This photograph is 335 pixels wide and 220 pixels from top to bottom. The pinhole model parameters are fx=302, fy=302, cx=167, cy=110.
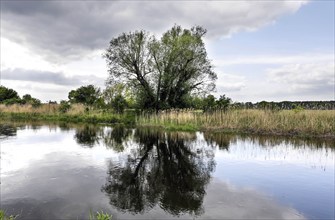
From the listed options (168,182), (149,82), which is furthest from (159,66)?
(168,182)

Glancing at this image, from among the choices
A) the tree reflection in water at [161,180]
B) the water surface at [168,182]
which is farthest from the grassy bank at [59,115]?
the tree reflection in water at [161,180]

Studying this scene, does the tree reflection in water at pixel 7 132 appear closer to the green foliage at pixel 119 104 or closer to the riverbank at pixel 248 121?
the riverbank at pixel 248 121

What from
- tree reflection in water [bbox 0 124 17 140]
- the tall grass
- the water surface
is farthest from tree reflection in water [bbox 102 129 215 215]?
tree reflection in water [bbox 0 124 17 140]


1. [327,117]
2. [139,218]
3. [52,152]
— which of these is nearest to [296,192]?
[139,218]

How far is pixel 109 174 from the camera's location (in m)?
9.02

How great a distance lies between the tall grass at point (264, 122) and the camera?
62.1ft

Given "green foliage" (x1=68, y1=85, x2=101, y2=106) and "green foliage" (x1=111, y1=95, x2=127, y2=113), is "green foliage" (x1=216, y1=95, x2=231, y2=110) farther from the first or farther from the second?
"green foliage" (x1=68, y1=85, x2=101, y2=106)

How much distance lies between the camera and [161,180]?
8.48 m

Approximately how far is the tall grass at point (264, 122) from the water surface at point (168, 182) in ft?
16.1

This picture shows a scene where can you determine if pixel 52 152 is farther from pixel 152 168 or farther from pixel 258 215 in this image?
pixel 258 215

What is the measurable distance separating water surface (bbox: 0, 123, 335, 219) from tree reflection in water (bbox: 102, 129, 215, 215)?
0.02m

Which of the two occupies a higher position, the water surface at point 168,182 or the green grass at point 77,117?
the green grass at point 77,117

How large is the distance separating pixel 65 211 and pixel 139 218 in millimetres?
1548

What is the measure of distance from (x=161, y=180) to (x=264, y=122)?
1382cm
